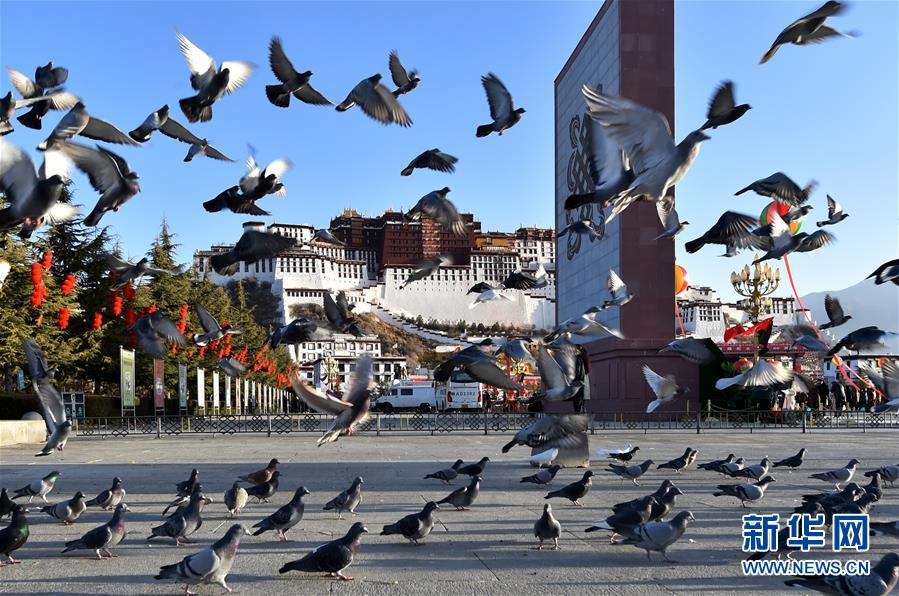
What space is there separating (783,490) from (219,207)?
9001mm

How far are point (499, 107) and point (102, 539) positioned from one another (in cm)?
649

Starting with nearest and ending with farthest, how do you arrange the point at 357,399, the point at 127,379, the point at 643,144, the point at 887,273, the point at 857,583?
1. the point at 857,583
2. the point at 643,144
3. the point at 357,399
4. the point at 887,273
5. the point at 127,379

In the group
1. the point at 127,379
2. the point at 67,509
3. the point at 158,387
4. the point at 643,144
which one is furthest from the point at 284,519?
the point at 158,387

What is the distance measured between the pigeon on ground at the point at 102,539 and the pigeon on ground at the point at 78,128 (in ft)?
11.3

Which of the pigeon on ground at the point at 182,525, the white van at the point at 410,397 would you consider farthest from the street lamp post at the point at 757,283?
the pigeon on ground at the point at 182,525

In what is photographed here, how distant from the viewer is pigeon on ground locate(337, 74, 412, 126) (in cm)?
1005

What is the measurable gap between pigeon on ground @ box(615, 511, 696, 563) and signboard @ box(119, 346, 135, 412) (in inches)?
921

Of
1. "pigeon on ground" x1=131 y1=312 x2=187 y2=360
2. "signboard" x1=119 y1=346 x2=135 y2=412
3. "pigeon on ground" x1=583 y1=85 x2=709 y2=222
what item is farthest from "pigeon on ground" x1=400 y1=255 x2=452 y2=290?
"signboard" x1=119 y1=346 x2=135 y2=412

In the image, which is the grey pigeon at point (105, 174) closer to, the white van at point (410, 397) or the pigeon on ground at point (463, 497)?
the pigeon on ground at point (463, 497)

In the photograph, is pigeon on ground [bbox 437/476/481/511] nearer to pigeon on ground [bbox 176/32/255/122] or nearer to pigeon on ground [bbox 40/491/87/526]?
pigeon on ground [bbox 40/491/87/526]

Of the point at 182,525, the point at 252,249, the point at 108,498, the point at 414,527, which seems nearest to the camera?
the point at 182,525

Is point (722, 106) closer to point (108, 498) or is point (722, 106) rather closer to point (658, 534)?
point (658, 534)

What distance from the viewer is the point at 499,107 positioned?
1100 cm

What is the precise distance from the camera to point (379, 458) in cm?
1969
